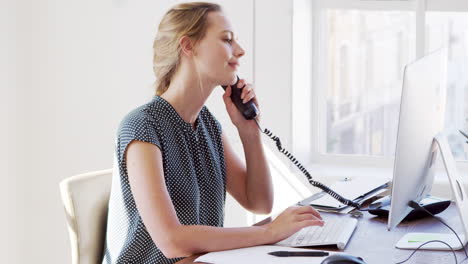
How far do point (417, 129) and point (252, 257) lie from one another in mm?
475

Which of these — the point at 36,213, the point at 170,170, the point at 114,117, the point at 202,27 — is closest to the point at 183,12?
the point at 202,27

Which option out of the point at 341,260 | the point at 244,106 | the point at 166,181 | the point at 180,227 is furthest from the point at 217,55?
the point at 341,260

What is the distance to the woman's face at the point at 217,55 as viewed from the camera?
200 centimetres

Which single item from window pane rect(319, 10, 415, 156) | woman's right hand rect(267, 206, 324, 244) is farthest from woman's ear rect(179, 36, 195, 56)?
window pane rect(319, 10, 415, 156)

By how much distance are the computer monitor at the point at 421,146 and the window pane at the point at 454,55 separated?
3.89 ft

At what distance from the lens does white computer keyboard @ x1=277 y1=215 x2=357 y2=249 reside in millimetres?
1767

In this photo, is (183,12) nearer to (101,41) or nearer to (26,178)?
(101,41)

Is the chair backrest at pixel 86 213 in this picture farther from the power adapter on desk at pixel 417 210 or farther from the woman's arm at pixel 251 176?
the power adapter on desk at pixel 417 210

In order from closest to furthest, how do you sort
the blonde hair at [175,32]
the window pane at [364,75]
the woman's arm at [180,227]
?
the woman's arm at [180,227], the blonde hair at [175,32], the window pane at [364,75]

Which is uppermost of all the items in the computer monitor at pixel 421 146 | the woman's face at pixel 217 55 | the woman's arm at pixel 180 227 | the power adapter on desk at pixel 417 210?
the woman's face at pixel 217 55

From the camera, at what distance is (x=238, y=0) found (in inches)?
122

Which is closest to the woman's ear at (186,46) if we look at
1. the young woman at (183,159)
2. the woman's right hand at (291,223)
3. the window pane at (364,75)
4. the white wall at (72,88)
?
the young woman at (183,159)

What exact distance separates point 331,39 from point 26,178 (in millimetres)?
1473

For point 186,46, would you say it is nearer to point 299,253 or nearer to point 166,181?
point 166,181
